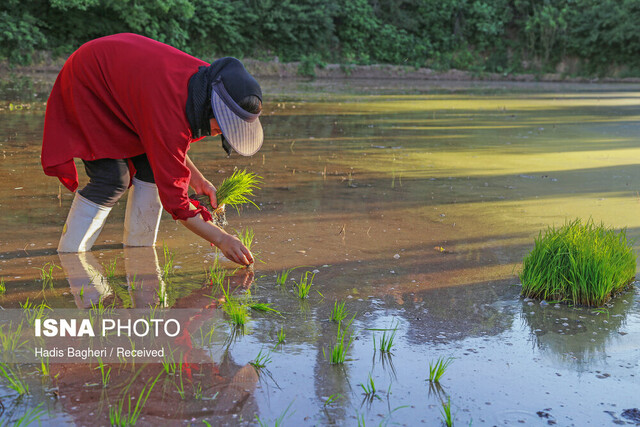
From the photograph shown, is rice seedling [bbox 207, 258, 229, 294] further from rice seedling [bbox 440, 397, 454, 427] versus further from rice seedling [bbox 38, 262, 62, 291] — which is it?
rice seedling [bbox 440, 397, 454, 427]

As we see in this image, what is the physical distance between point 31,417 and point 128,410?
32cm

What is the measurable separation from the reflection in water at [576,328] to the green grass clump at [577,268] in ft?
0.25

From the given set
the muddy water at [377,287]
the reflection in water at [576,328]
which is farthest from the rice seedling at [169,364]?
the reflection in water at [576,328]

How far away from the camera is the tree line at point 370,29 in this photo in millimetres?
21438

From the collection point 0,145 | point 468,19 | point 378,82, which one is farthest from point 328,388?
point 468,19

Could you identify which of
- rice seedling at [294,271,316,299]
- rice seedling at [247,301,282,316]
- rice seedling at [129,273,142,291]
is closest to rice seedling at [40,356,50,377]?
rice seedling at [129,273,142,291]

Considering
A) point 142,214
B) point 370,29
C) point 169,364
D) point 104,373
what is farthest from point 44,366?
point 370,29

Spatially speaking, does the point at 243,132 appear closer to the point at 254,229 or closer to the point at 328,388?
the point at 328,388

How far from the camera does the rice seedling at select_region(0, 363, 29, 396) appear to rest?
7.70 ft

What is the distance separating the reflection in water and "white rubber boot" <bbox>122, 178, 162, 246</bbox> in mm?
2207

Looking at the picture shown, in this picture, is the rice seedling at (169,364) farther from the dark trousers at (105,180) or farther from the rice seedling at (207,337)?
the dark trousers at (105,180)

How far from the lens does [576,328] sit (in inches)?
124

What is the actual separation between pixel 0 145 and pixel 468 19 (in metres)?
25.6

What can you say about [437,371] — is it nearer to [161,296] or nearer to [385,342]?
[385,342]
